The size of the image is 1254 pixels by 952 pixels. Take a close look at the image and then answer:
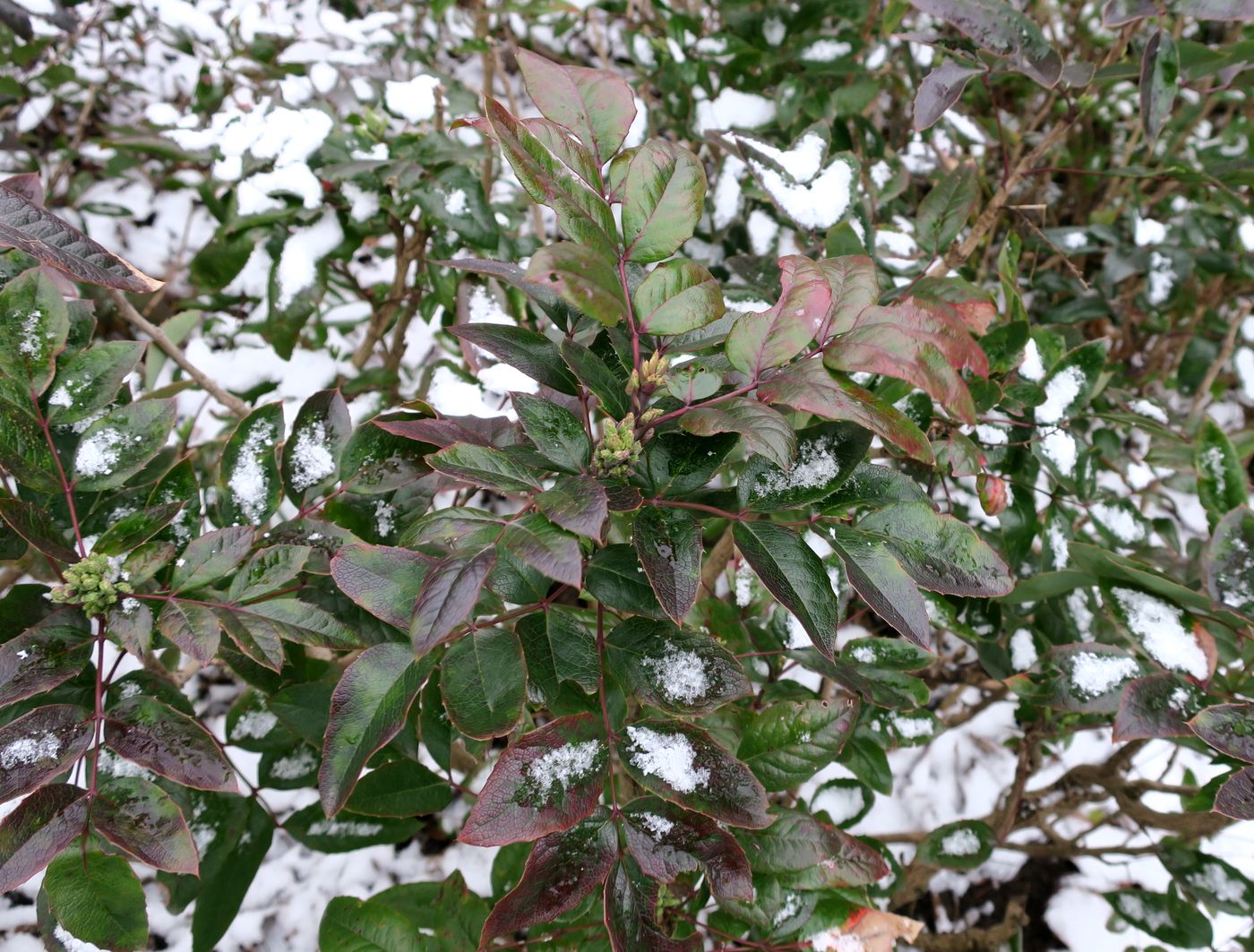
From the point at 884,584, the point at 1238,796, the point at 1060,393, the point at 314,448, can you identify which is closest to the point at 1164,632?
the point at 1238,796

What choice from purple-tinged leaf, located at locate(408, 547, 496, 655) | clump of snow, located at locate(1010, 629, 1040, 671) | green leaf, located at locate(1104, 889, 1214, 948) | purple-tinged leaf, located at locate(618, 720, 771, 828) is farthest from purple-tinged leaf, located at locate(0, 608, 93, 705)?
green leaf, located at locate(1104, 889, 1214, 948)

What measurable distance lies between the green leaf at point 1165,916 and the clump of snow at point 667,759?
903mm

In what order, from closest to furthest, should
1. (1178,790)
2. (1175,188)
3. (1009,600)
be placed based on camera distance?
(1009,600)
(1178,790)
(1175,188)

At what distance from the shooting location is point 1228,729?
769 mm

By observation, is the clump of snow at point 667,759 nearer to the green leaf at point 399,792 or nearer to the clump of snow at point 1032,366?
the green leaf at point 399,792

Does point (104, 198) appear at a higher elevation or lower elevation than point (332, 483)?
lower

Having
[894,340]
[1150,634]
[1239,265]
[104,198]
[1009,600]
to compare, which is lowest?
[104,198]

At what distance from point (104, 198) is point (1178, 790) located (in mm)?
2811

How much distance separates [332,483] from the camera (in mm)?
881

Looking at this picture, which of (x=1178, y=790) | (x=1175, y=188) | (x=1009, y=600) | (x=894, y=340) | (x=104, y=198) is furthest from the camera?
(x=104, y=198)

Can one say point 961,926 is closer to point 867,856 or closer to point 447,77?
point 867,856

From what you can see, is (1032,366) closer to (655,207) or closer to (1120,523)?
(1120,523)

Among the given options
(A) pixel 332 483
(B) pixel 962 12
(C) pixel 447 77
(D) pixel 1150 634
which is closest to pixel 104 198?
(C) pixel 447 77

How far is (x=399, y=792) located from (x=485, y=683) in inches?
13.0
